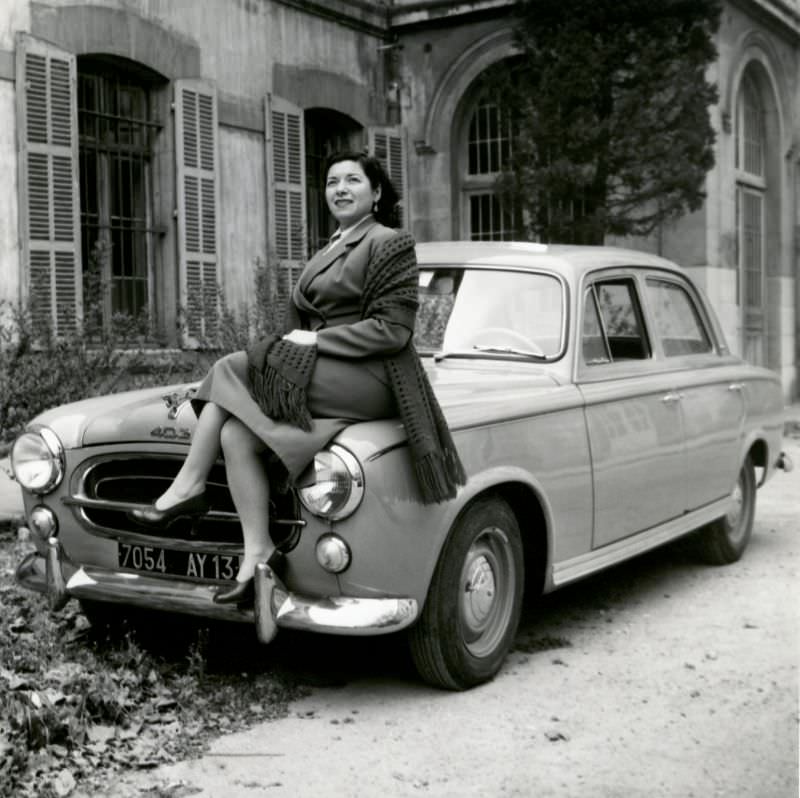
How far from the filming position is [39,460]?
475 centimetres

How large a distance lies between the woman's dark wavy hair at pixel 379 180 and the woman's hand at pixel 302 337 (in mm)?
565

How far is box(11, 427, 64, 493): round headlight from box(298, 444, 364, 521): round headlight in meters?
1.06

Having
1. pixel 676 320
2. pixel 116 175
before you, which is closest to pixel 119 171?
Answer: pixel 116 175

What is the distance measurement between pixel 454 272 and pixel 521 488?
1169mm

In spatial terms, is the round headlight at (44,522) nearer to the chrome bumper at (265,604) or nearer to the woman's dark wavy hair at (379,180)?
the chrome bumper at (265,604)

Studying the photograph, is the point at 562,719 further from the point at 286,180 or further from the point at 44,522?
the point at 286,180

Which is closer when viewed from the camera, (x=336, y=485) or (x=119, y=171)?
(x=336, y=485)

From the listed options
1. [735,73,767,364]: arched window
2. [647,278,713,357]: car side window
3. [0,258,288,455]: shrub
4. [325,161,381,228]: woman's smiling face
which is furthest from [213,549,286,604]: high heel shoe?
[735,73,767,364]: arched window

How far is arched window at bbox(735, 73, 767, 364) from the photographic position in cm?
1652

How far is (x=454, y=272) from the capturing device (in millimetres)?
5645

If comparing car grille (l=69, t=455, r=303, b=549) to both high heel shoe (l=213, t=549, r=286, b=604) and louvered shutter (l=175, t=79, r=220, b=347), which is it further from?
louvered shutter (l=175, t=79, r=220, b=347)

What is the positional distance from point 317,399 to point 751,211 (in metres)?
13.7

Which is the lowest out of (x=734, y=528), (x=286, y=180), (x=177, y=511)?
(x=734, y=528)

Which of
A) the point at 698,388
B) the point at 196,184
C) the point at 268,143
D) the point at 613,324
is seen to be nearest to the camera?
the point at 613,324
